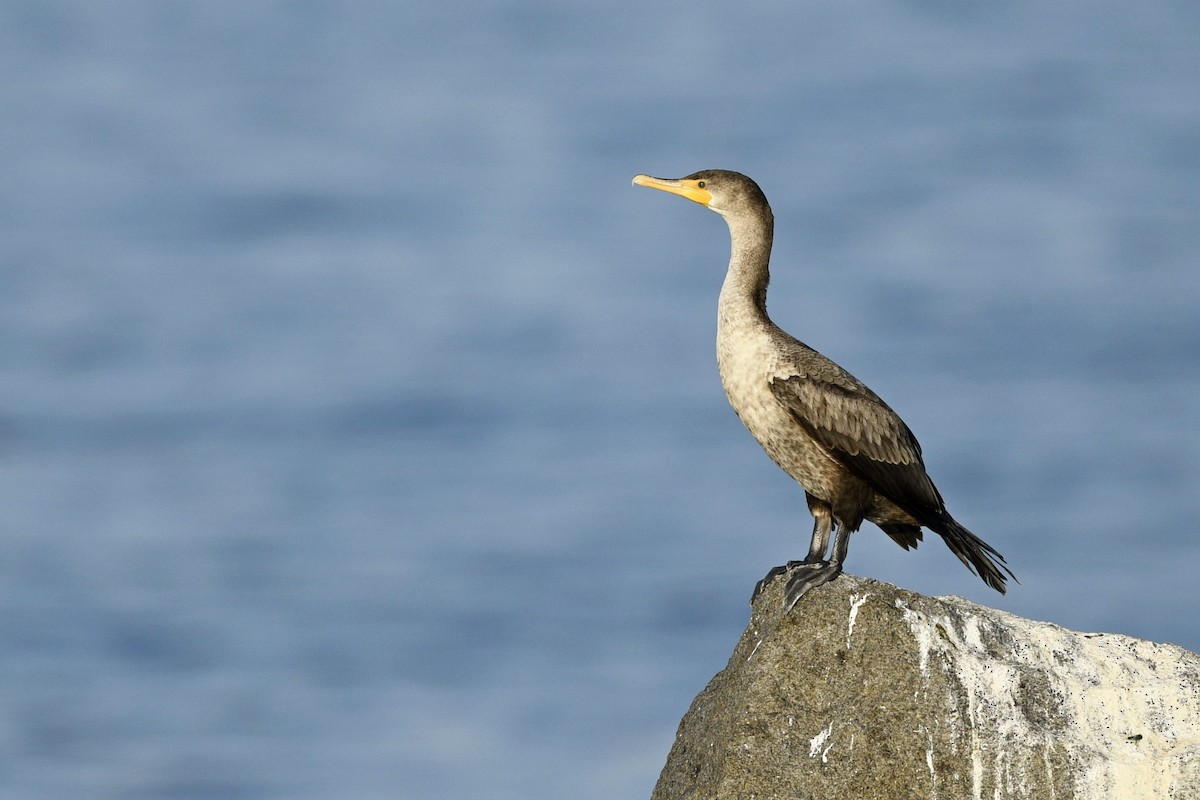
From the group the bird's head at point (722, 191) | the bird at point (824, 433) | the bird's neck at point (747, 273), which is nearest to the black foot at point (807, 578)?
the bird at point (824, 433)

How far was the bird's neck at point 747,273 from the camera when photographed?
38.5 ft

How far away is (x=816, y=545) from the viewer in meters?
11.3

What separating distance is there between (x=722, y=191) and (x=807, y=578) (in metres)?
3.68

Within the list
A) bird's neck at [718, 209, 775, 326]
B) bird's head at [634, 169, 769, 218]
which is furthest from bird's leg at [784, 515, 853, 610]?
bird's head at [634, 169, 769, 218]

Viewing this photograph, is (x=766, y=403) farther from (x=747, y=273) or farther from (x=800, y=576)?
(x=800, y=576)

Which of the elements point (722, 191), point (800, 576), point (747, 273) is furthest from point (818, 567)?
point (722, 191)

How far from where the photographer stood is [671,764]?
1066 centimetres

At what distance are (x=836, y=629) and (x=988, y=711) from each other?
102cm

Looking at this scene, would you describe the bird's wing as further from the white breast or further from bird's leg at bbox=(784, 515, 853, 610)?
bird's leg at bbox=(784, 515, 853, 610)

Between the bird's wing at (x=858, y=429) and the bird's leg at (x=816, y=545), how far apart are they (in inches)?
16.6

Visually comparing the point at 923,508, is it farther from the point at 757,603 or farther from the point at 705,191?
the point at 705,191

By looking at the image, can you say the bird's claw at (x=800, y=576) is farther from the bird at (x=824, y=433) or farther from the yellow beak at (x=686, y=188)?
the yellow beak at (x=686, y=188)

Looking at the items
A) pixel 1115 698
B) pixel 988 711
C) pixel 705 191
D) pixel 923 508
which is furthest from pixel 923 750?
pixel 705 191

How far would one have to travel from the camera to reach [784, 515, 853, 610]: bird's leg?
9.91 meters
